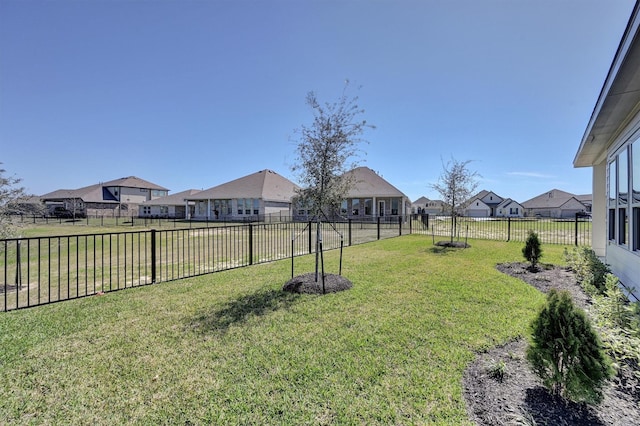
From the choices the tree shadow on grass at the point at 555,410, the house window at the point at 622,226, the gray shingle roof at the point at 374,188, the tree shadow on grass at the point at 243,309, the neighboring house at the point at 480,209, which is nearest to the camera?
the tree shadow on grass at the point at 555,410

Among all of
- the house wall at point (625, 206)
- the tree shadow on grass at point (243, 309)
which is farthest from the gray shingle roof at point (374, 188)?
the tree shadow on grass at point (243, 309)

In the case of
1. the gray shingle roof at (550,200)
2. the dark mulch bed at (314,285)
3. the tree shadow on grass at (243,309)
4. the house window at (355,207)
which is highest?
the gray shingle roof at (550,200)

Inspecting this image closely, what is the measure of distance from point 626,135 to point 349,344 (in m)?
5.79

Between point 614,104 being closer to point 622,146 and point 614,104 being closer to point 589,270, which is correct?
point 622,146

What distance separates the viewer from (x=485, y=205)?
57219 mm

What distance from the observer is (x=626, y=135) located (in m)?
4.67

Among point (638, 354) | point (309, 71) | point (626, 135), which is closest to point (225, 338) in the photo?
point (638, 354)

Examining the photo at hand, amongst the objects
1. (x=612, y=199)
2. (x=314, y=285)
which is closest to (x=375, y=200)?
(x=612, y=199)

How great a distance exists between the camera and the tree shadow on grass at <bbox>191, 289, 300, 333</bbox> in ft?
12.5

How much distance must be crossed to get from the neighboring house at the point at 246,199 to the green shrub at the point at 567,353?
29.1 metres

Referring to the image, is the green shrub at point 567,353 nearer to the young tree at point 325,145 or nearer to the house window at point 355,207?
the young tree at point 325,145

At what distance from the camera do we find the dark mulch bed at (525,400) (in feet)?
6.53

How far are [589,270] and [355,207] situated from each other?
24.4 m

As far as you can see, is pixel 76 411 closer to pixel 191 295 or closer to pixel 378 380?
pixel 378 380
